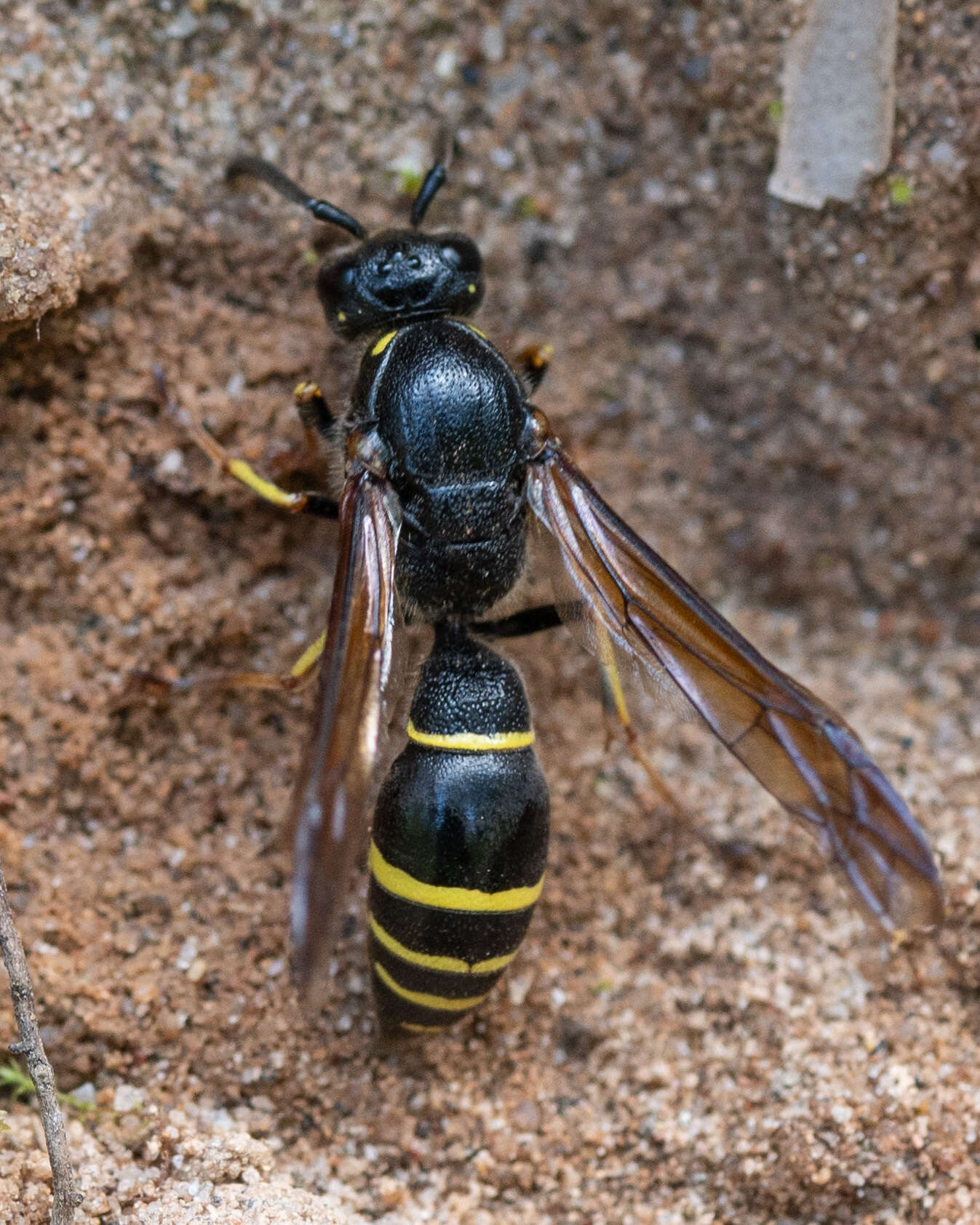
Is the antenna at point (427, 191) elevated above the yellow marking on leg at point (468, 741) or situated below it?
above

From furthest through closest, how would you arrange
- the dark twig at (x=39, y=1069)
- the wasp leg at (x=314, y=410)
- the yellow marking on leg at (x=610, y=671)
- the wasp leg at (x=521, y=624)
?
the wasp leg at (x=521, y=624) < the wasp leg at (x=314, y=410) < the yellow marking on leg at (x=610, y=671) < the dark twig at (x=39, y=1069)

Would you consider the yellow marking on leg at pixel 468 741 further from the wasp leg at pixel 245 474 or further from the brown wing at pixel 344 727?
the wasp leg at pixel 245 474

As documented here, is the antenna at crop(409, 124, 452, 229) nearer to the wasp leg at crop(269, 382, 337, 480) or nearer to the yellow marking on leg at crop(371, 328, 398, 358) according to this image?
the yellow marking on leg at crop(371, 328, 398, 358)

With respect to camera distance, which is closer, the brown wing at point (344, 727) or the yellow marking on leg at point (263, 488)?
the brown wing at point (344, 727)

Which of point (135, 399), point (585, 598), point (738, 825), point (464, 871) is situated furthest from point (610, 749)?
point (135, 399)

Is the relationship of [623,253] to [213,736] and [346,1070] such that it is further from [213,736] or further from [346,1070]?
[346,1070]

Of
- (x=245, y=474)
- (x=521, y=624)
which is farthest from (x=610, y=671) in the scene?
(x=245, y=474)

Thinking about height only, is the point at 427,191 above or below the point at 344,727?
above

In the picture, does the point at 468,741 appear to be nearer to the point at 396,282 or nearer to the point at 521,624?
the point at 521,624

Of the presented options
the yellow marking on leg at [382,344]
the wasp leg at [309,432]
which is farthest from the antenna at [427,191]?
the wasp leg at [309,432]
